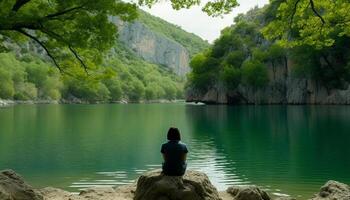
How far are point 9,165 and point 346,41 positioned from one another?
102 meters

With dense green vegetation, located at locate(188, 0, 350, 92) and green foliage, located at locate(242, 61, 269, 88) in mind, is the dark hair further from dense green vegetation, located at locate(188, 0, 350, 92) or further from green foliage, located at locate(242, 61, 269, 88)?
green foliage, located at locate(242, 61, 269, 88)

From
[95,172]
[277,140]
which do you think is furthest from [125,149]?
[277,140]

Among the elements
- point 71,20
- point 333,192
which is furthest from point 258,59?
point 333,192

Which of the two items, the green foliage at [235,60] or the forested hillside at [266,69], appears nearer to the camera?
the forested hillside at [266,69]

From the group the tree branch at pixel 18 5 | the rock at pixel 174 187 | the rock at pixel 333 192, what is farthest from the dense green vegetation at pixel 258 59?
the rock at pixel 174 187

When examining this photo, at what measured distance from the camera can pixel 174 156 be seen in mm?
12805

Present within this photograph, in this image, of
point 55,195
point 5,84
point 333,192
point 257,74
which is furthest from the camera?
point 5,84

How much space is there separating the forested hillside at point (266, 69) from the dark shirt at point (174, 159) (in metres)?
80.3

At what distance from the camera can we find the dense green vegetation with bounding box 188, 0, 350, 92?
112438 millimetres

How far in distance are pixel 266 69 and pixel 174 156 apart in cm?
12052

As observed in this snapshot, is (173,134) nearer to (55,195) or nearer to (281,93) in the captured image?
(55,195)

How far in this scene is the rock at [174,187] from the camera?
12.4 metres

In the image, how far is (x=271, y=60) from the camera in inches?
5148

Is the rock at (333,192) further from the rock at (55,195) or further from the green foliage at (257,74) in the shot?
the green foliage at (257,74)
